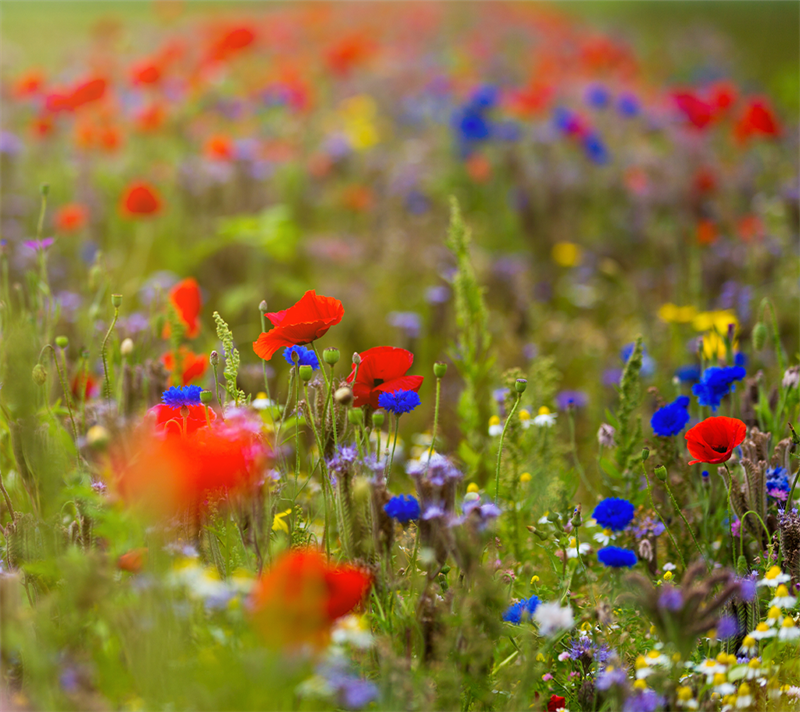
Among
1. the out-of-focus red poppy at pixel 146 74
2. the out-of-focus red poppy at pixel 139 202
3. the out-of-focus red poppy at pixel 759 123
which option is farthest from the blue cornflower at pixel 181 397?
the out-of-focus red poppy at pixel 759 123

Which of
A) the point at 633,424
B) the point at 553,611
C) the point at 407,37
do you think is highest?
the point at 407,37

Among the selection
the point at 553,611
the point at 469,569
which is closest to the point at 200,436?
the point at 469,569

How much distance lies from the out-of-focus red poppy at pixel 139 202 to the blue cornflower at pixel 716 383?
7.86 ft

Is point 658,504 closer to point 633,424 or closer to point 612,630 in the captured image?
point 633,424

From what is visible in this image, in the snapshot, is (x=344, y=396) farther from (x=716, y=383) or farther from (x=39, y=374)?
(x=716, y=383)

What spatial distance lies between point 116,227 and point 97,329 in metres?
2.16

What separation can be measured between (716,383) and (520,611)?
69 cm

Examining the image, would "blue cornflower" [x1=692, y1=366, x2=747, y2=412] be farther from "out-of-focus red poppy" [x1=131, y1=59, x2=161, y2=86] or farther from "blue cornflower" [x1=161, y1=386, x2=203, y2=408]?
"out-of-focus red poppy" [x1=131, y1=59, x2=161, y2=86]

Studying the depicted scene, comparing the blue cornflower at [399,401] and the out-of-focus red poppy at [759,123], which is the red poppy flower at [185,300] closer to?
the blue cornflower at [399,401]

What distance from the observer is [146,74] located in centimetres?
416

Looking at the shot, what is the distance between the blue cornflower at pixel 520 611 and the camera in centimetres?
144

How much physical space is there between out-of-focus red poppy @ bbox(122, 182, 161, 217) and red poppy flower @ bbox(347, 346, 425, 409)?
2179 millimetres

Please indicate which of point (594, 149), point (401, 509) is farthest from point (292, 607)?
point (594, 149)

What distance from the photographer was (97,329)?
2.49 metres
